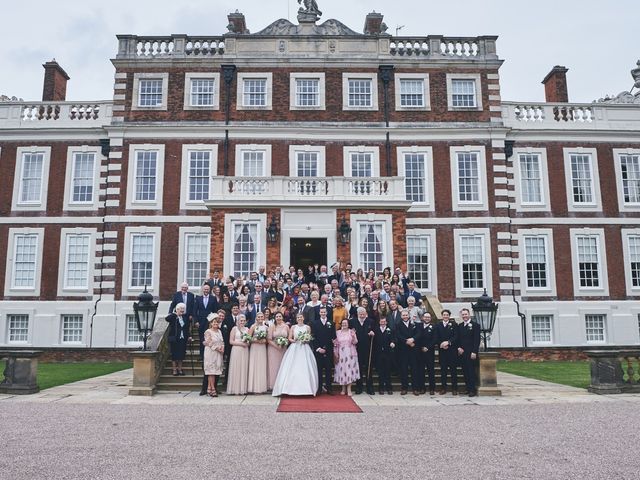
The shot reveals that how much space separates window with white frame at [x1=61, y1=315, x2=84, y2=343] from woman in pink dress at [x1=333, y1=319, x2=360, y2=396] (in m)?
15.0

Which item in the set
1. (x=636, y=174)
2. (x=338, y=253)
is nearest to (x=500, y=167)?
(x=636, y=174)

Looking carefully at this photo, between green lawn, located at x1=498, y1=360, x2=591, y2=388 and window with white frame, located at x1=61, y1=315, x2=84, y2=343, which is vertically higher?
window with white frame, located at x1=61, y1=315, x2=84, y2=343

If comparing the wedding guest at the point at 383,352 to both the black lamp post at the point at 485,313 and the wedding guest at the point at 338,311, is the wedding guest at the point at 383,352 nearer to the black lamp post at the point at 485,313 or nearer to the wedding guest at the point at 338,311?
the wedding guest at the point at 338,311

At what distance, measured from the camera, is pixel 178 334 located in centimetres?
1282

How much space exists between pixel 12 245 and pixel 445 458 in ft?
74.7

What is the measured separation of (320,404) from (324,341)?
1588 mm

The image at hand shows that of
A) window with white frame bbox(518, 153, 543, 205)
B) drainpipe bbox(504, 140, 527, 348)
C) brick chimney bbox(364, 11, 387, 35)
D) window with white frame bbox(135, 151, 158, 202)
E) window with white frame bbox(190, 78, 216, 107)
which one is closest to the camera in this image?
drainpipe bbox(504, 140, 527, 348)

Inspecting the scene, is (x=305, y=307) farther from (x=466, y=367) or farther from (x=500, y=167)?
(x=500, y=167)

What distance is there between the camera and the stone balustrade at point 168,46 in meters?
24.3

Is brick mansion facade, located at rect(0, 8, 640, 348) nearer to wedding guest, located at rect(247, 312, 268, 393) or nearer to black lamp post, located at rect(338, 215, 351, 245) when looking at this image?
black lamp post, located at rect(338, 215, 351, 245)

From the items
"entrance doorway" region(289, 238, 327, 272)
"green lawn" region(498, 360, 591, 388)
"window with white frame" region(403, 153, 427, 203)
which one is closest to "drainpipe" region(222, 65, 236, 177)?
"entrance doorway" region(289, 238, 327, 272)

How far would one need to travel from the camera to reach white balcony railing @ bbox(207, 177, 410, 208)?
20344 millimetres

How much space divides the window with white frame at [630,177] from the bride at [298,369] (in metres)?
19.4

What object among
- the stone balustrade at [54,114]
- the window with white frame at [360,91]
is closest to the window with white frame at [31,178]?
the stone balustrade at [54,114]
